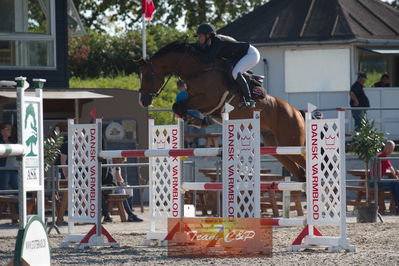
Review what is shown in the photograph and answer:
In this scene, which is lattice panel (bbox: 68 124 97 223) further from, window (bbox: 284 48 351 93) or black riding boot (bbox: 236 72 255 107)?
window (bbox: 284 48 351 93)

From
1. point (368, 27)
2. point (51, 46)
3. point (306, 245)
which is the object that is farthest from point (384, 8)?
point (306, 245)

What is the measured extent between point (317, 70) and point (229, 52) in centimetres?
1156

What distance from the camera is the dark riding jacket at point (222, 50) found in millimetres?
11688

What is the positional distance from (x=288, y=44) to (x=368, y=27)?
2011mm

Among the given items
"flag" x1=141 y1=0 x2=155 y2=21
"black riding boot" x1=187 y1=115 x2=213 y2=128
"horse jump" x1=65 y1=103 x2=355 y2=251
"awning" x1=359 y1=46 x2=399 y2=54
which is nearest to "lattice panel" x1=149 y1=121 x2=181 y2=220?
"horse jump" x1=65 y1=103 x2=355 y2=251

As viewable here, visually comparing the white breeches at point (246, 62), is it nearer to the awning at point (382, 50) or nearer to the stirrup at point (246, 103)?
the stirrup at point (246, 103)

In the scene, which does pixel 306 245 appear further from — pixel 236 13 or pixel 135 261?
pixel 236 13

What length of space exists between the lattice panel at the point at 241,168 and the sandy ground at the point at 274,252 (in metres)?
0.58

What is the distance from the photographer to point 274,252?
966cm

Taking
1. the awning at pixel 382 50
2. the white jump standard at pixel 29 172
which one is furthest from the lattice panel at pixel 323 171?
the awning at pixel 382 50

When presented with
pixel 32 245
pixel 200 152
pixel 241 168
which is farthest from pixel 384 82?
pixel 32 245

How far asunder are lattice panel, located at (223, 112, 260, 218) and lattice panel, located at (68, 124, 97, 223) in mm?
1822

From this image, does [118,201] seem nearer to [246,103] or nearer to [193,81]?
[193,81]

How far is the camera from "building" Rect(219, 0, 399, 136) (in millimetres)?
22781
